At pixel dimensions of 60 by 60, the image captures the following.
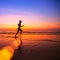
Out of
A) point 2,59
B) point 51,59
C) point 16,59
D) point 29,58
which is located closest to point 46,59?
point 51,59

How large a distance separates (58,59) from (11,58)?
1710 mm

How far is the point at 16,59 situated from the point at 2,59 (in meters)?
0.50

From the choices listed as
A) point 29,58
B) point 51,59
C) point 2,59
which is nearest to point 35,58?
point 29,58

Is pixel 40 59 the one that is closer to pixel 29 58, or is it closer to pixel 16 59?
pixel 29 58

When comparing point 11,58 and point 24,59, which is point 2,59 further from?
point 24,59

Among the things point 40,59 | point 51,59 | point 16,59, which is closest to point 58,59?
point 51,59

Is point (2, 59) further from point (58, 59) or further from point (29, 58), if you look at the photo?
point (58, 59)

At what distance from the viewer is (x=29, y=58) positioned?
5.94 m

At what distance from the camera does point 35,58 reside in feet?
19.5

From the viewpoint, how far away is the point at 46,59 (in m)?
5.79

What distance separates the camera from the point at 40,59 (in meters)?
5.80

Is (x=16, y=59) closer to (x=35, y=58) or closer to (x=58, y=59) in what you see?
(x=35, y=58)

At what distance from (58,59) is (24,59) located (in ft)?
4.01

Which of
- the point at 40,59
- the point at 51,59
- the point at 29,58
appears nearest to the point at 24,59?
the point at 29,58
